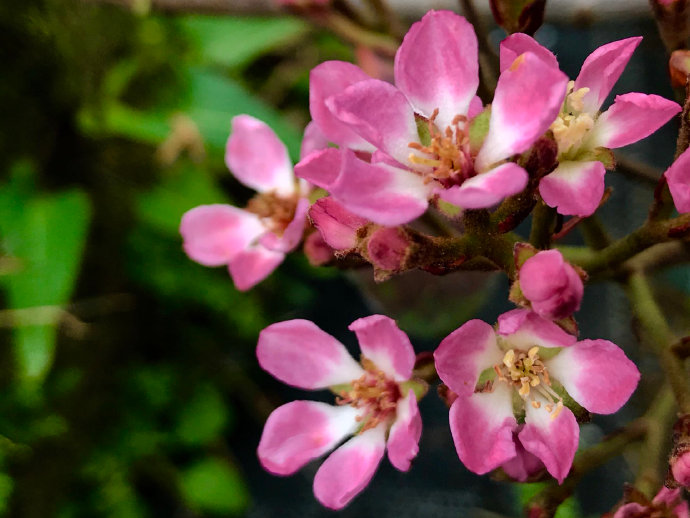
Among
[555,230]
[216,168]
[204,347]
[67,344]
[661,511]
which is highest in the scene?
[555,230]

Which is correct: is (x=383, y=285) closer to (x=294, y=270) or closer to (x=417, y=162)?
(x=294, y=270)

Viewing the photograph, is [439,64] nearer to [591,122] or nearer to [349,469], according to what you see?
[591,122]

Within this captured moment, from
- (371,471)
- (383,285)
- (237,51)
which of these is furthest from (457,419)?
(237,51)

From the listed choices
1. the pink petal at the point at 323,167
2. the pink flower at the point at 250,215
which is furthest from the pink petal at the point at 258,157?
the pink petal at the point at 323,167

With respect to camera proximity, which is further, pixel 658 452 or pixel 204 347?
pixel 204 347

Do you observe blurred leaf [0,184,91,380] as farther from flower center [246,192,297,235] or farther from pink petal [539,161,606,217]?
pink petal [539,161,606,217]

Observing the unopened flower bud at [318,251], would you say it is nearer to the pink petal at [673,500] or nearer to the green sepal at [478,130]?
the green sepal at [478,130]

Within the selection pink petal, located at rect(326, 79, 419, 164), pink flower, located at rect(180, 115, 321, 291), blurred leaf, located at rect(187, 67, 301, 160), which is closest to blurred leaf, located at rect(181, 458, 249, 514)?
blurred leaf, located at rect(187, 67, 301, 160)
